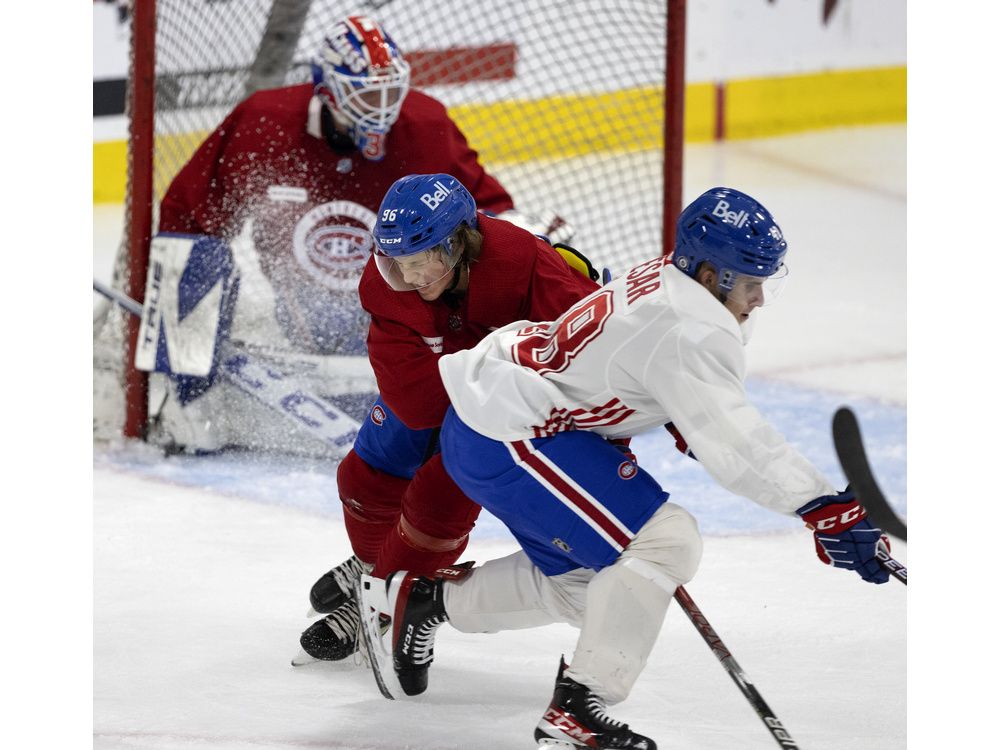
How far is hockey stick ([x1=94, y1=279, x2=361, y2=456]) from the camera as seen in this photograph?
141 inches

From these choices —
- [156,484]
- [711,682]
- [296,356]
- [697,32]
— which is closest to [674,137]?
[296,356]

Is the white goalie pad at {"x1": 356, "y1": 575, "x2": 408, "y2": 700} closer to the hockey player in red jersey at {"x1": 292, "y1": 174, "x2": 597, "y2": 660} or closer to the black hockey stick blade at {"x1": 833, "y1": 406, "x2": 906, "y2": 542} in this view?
the hockey player in red jersey at {"x1": 292, "y1": 174, "x2": 597, "y2": 660}

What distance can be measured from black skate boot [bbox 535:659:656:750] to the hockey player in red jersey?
17.0 inches

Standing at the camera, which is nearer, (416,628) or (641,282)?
(641,282)

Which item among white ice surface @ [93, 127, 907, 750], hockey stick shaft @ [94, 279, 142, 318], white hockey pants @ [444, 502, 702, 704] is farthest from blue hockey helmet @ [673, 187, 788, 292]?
hockey stick shaft @ [94, 279, 142, 318]

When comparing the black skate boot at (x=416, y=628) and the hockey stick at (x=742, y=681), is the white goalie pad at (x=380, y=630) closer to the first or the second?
the black skate boot at (x=416, y=628)

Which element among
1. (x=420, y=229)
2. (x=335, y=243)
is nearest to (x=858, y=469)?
(x=420, y=229)

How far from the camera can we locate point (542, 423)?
2.10 metres

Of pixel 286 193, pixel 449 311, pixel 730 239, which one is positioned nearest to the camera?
pixel 730 239

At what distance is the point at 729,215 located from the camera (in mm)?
1979

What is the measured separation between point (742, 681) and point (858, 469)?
1.06 feet

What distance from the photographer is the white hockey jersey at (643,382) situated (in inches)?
76.0

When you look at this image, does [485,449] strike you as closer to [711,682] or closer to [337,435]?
[711,682]

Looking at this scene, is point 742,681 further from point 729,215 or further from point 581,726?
point 729,215
